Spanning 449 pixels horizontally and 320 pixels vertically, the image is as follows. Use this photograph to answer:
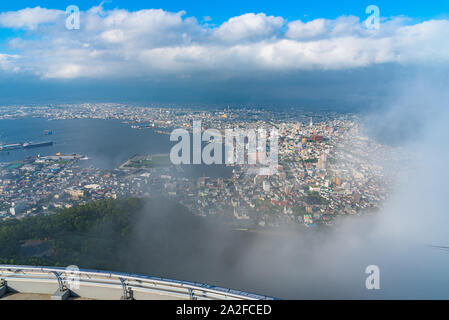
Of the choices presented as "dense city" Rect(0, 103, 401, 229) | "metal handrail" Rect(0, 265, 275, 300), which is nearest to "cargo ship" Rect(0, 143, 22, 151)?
"dense city" Rect(0, 103, 401, 229)

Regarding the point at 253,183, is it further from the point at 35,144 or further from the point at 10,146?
the point at 10,146

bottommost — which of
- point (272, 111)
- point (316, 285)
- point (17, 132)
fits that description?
point (316, 285)

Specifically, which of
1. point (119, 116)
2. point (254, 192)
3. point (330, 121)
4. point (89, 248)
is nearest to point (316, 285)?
point (89, 248)

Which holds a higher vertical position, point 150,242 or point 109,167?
point 109,167

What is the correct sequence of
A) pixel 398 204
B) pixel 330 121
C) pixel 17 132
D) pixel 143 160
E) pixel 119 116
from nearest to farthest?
pixel 398 204 → pixel 143 160 → pixel 330 121 → pixel 17 132 → pixel 119 116

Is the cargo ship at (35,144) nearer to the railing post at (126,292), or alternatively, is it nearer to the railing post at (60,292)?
the railing post at (60,292)

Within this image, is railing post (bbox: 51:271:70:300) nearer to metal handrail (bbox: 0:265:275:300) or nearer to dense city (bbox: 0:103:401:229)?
metal handrail (bbox: 0:265:275:300)
